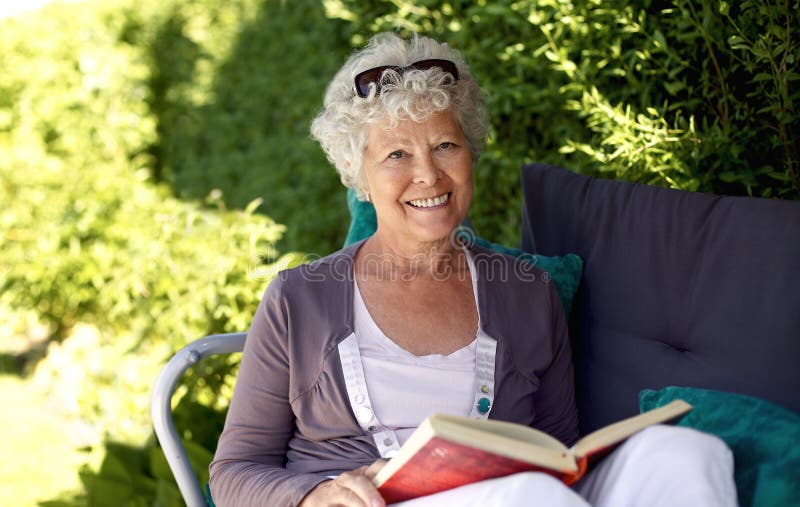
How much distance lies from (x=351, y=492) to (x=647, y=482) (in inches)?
21.2

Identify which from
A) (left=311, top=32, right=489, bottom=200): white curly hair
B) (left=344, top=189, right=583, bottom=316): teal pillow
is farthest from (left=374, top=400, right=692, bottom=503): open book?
(left=311, top=32, right=489, bottom=200): white curly hair

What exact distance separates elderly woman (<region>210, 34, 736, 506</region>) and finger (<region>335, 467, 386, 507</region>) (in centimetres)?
23

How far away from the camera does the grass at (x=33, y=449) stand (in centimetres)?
354

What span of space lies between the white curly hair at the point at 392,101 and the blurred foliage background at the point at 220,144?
52 cm

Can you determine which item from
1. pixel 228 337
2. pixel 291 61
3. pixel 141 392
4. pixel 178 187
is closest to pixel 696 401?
pixel 228 337

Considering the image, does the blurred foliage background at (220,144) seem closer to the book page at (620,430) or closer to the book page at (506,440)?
the book page at (620,430)

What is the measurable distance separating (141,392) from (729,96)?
2.79 m

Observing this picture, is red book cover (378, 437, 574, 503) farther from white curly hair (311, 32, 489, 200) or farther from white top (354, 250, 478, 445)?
white curly hair (311, 32, 489, 200)

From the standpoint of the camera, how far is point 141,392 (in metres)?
3.79

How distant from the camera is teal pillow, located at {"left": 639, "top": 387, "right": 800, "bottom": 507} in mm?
1379

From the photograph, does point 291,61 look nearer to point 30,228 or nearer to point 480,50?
point 30,228

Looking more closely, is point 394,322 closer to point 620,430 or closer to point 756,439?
point 620,430

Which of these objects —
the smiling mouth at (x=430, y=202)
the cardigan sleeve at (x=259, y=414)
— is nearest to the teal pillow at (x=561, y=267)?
the smiling mouth at (x=430, y=202)

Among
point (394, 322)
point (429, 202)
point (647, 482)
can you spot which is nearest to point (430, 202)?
point (429, 202)
